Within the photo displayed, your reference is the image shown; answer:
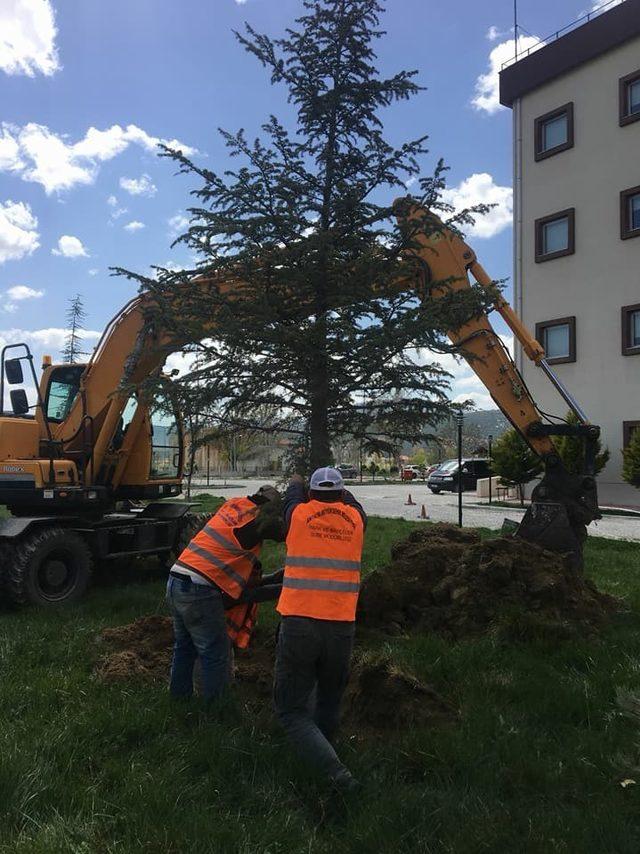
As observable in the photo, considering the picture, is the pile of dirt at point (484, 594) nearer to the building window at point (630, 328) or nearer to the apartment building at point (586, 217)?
the apartment building at point (586, 217)

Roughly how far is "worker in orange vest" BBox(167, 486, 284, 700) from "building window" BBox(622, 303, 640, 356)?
65.0 feet

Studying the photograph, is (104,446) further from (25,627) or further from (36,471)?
(25,627)

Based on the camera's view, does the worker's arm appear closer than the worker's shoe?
No

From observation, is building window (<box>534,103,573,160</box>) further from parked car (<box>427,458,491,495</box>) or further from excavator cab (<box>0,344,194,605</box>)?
excavator cab (<box>0,344,194,605</box>)

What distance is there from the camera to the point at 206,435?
745 cm

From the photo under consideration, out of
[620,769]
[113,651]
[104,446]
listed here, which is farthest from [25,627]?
[620,769]

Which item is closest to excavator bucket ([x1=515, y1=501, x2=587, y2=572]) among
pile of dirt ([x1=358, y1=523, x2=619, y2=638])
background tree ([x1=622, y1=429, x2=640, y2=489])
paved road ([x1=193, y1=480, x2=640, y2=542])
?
pile of dirt ([x1=358, y1=523, x2=619, y2=638])

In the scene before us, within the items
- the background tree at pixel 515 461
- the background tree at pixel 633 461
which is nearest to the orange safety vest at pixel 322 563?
the background tree at pixel 633 461

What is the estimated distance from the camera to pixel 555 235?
24406 millimetres

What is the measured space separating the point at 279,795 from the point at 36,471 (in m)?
5.90

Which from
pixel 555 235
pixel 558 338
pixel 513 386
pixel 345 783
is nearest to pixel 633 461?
pixel 558 338

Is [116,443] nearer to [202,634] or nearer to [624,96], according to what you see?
[202,634]

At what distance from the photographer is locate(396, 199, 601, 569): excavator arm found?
724 centimetres

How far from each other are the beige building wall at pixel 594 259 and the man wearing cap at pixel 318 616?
19856 mm
